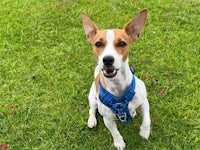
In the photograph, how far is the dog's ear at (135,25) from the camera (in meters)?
3.96

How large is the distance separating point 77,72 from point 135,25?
75.9 inches

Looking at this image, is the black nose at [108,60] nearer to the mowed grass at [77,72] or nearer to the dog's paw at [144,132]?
the dog's paw at [144,132]

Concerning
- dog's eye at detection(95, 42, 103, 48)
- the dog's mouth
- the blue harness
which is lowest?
the blue harness

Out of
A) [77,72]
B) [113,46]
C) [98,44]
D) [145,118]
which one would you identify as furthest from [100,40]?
[77,72]

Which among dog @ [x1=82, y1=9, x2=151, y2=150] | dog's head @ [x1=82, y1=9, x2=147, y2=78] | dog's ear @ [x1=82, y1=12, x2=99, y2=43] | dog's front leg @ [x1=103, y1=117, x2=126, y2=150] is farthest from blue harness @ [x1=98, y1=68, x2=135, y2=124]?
dog's ear @ [x1=82, y1=12, x2=99, y2=43]

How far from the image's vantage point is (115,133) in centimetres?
432

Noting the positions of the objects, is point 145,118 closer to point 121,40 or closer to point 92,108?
point 92,108

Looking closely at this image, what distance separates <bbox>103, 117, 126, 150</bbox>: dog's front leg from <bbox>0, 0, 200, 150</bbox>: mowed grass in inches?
5.8

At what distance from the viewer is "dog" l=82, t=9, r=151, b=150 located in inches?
147

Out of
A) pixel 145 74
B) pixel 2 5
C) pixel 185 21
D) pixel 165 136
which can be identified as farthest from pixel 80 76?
pixel 2 5

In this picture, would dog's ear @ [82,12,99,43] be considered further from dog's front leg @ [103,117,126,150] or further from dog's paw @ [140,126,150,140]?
dog's paw @ [140,126,150,140]

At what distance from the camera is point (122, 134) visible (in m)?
4.65

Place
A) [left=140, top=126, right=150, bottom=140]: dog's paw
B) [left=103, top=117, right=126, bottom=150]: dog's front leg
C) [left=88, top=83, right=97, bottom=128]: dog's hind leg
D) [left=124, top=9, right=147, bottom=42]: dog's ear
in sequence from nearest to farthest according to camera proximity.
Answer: [left=124, top=9, right=147, bottom=42]: dog's ear → [left=103, top=117, right=126, bottom=150]: dog's front leg → [left=140, top=126, right=150, bottom=140]: dog's paw → [left=88, top=83, right=97, bottom=128]: dog's hind leg

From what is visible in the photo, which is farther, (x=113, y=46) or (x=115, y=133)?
(x=115, y=133)
